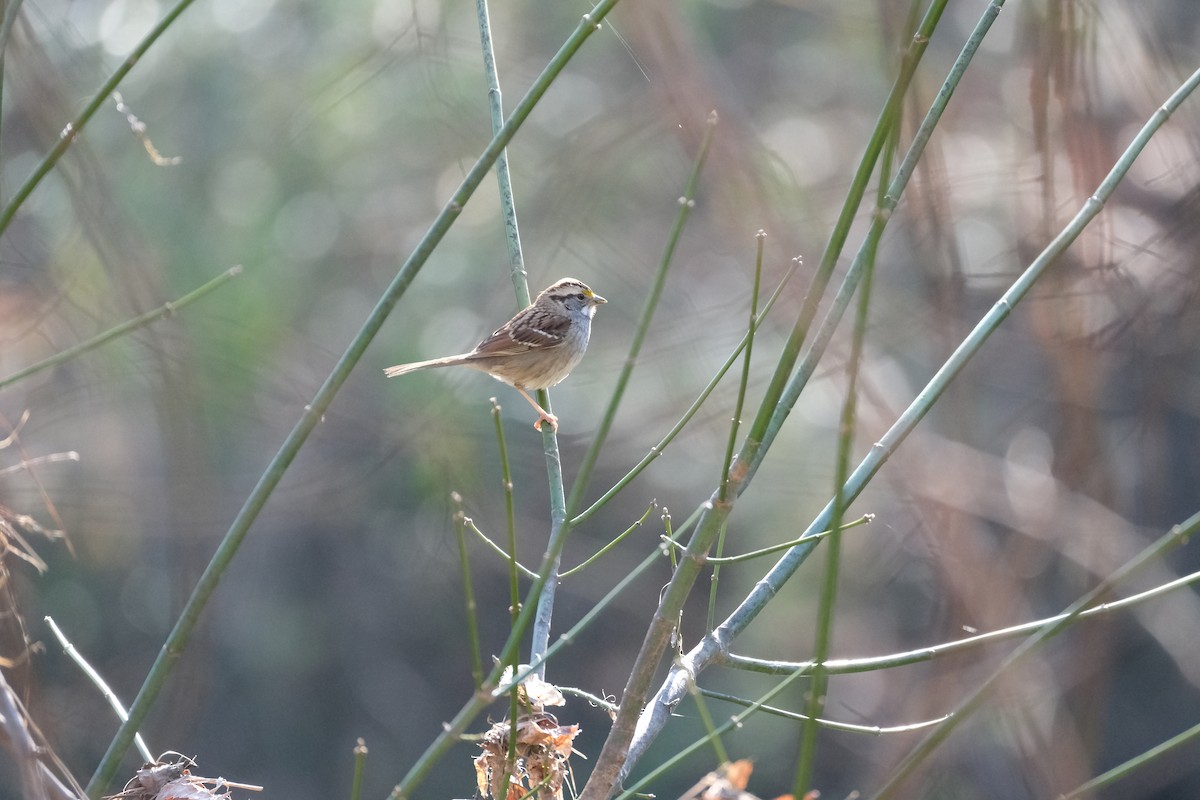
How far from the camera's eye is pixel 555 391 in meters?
5.19

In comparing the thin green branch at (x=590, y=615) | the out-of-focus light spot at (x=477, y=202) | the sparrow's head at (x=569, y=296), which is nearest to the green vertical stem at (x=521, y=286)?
the thin green branch at (x=590, y=615)

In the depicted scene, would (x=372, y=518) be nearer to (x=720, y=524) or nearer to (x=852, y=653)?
(x=852, y=653)

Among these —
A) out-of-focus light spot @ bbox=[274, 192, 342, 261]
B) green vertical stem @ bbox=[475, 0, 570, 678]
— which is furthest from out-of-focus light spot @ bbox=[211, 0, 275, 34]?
green vertical stem @ bbox=[475, 0, 570, 678]

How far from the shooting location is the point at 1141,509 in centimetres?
472

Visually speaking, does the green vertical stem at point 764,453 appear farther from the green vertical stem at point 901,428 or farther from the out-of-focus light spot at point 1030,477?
the out-of-focus light spot at point 1030,477

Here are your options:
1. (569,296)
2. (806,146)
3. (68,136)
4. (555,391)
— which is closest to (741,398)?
(68,136)

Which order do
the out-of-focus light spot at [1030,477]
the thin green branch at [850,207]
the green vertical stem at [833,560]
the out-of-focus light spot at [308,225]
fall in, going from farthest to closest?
the out-of-focus light spot at [308,225] → the out-of-focus light spot at [1030,477] → the thin green branch at [850,207] → the green vertical stem at [833,560]

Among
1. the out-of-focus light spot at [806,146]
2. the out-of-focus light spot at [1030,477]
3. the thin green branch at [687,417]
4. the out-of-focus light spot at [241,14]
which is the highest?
the out-of-focus light spot at [241,14]

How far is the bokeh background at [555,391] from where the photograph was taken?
3691 millimetres

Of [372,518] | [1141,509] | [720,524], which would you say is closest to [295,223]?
[372,518]

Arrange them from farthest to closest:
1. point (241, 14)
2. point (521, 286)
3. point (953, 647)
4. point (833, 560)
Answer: point (241, 14)
point (521, 286)
point (953, 647)
point (833, 560)

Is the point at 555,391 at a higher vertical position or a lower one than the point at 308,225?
lower

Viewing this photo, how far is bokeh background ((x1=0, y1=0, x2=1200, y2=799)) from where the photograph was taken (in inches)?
145

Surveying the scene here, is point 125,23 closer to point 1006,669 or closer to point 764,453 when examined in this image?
point 764,453
